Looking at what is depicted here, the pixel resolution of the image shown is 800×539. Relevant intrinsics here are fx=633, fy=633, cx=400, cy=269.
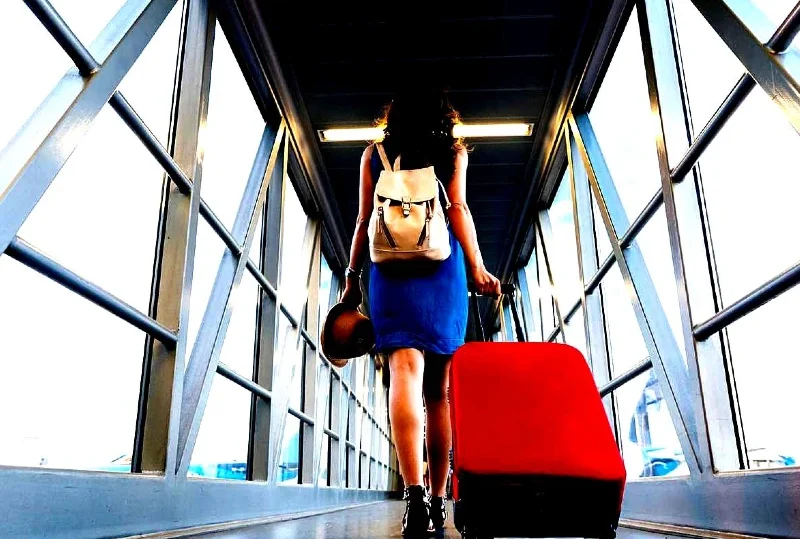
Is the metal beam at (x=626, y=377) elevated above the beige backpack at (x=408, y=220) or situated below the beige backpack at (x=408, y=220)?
below

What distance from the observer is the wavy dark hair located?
6.40 ft

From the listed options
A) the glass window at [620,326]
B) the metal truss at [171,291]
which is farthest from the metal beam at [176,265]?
the glass window at [620,326]

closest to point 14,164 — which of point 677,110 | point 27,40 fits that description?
point 27,40

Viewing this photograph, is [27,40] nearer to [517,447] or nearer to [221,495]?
[517,447]

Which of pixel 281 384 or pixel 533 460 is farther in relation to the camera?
pixel 281 384

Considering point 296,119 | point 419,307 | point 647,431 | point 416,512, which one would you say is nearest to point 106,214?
point 419,307

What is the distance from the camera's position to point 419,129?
1.96 m

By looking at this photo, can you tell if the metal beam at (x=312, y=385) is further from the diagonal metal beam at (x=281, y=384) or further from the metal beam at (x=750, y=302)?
the metal beam at (x=750, y=302)

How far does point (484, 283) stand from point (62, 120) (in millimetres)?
1139

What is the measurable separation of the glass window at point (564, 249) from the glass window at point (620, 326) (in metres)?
0.42

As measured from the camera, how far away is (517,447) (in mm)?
1234

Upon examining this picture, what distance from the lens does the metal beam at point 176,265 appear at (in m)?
Result: 2.07

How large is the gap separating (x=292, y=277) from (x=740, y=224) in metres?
3.23

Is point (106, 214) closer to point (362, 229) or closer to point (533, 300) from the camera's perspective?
point (362, 229)
